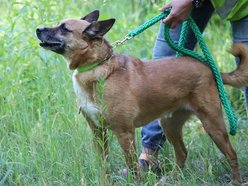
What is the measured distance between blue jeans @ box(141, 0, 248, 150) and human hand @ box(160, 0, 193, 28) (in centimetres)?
37

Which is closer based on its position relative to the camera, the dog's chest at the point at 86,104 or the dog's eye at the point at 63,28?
the dog's chest at the point at 86,104

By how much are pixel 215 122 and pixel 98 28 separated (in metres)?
1.07

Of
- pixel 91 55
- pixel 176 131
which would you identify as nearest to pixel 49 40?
pixel 91 55

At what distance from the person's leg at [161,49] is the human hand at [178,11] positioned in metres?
0.37

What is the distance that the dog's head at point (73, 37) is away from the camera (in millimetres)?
3900

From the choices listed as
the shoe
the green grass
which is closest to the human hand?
the green grass

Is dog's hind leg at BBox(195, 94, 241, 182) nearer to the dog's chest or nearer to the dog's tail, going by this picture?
the dog's tail

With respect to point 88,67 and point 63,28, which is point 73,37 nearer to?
point 63,28

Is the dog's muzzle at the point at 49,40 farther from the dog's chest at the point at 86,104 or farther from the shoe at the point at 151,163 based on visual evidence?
the shoe at the point at 151,163

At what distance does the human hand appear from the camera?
12.4ft

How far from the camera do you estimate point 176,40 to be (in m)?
4.34

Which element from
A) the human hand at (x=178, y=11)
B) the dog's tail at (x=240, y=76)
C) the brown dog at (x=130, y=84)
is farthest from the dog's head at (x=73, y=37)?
the dog's tail at (x=240, y=76)

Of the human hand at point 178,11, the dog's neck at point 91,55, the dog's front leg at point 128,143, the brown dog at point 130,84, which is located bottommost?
the dog's front leg at point 128,143

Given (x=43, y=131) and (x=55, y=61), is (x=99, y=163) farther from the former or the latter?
(x=55, y=61)
